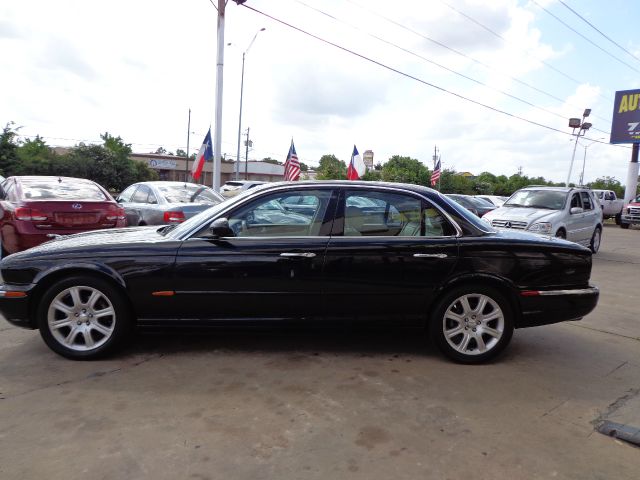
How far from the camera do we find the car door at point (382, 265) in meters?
4.10

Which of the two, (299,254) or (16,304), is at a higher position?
(299,254)

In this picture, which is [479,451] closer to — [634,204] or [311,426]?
[311,426]

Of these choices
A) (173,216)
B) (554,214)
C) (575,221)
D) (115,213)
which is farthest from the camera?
(575,221)

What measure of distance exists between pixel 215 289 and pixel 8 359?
1846mm

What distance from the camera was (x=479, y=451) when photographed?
285 centimetres

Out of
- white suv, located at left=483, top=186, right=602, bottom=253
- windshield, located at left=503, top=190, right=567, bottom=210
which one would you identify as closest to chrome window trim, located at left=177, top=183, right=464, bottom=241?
white suv, located at left=483, top=186, right=602, bottom=253

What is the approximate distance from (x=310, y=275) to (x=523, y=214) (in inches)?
315

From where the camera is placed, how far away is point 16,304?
13.2 feet

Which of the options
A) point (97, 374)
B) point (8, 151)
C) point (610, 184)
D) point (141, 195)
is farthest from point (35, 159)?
point (610, 184)

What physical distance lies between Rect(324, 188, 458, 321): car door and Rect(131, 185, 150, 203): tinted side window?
21.2 feet

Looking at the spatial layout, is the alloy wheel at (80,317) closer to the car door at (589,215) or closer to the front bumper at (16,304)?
the front bumper at (16,304)

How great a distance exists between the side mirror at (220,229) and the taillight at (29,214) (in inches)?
163

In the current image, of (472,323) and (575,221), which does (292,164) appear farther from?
(472,323)

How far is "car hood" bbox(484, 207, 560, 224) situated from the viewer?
33.7ft
